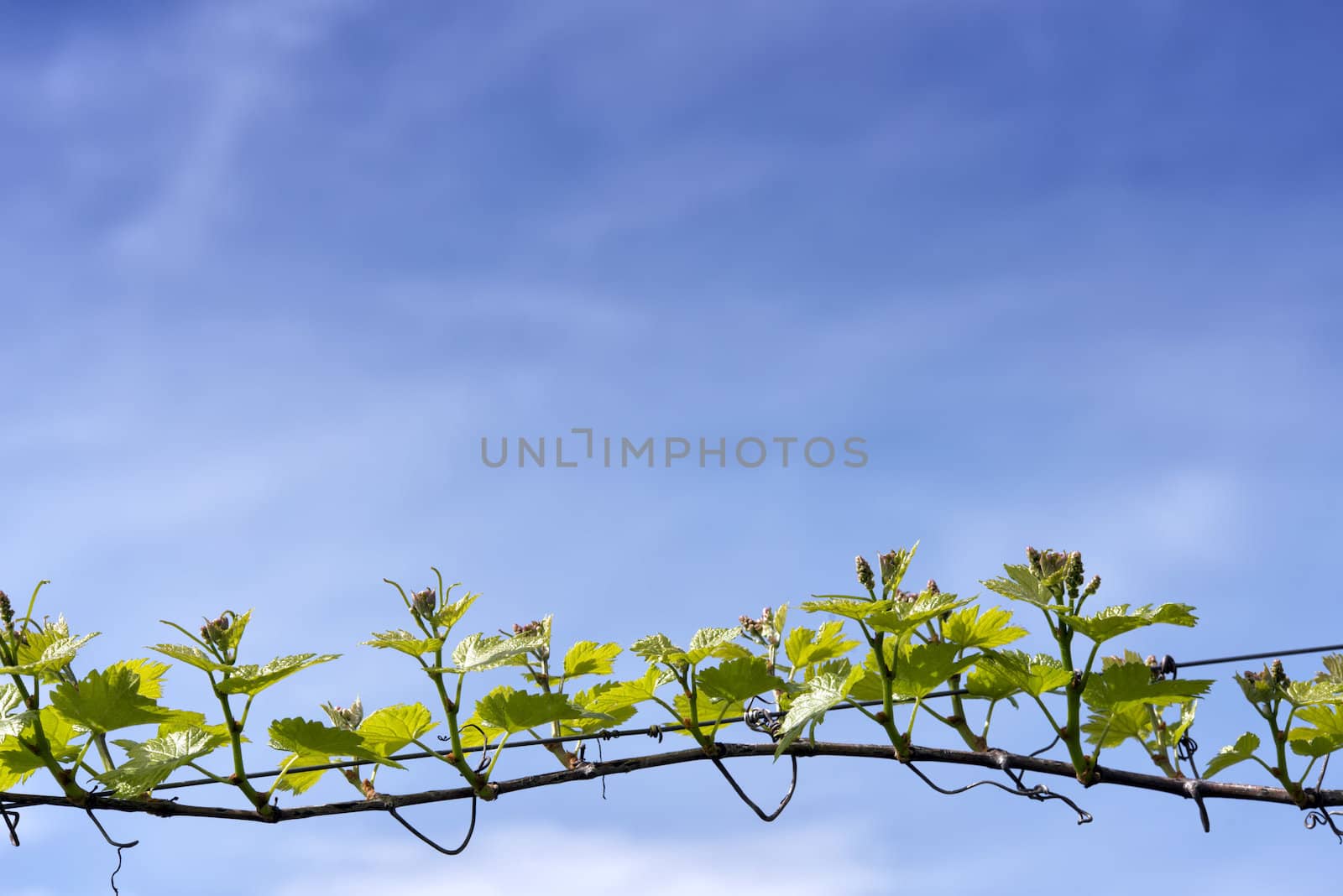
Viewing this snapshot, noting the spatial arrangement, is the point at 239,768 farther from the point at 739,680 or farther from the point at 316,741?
the point at 739,680

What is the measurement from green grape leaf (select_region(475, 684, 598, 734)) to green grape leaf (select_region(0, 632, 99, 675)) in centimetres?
87

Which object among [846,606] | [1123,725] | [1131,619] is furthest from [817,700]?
[1123,725]

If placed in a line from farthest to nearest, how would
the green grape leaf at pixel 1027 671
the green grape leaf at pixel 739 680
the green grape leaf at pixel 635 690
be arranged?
the green grape leaf at pixel 635 690, the green grape leaf at pixel 739 680, the green grape leaf at pixel 1027 671

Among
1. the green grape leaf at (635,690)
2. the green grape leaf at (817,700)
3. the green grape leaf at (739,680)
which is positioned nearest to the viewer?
the green grape leaf at (817,700)

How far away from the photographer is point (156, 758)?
2344 mm

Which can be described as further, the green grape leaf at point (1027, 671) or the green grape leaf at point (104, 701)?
the green grape leaf at point (104, 701)

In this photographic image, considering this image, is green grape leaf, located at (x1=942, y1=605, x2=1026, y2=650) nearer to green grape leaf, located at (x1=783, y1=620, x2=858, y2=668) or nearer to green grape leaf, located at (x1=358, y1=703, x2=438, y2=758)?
green grape leaf, located at (x1=783, y1=620, x2=858, y2=668)

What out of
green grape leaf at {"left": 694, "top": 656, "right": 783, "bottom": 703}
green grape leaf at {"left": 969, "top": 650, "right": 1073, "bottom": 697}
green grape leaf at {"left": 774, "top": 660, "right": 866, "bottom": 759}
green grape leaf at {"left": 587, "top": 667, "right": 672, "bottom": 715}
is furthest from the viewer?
green grape leaf at {"left": 587, "top": 667, "right": 672, "bottom": 715}

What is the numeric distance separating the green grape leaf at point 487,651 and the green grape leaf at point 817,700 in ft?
1.88

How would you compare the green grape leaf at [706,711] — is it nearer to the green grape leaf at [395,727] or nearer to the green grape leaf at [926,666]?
the green grape leaf at [926,666]

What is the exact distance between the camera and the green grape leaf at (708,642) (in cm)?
222

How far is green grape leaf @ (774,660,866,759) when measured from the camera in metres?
2.02

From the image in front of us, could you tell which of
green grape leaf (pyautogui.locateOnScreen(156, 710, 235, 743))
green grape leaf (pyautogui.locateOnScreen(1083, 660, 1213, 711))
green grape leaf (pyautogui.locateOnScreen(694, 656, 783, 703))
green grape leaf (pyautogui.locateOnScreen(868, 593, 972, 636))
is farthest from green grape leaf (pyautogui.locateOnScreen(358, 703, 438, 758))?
green grape leaf (pyautogui.locateOnScreen(1083, 660, 1213, 711))

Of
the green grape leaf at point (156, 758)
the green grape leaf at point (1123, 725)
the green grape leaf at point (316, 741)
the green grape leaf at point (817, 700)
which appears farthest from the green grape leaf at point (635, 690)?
the green grape leaf at point (1123, 725)
